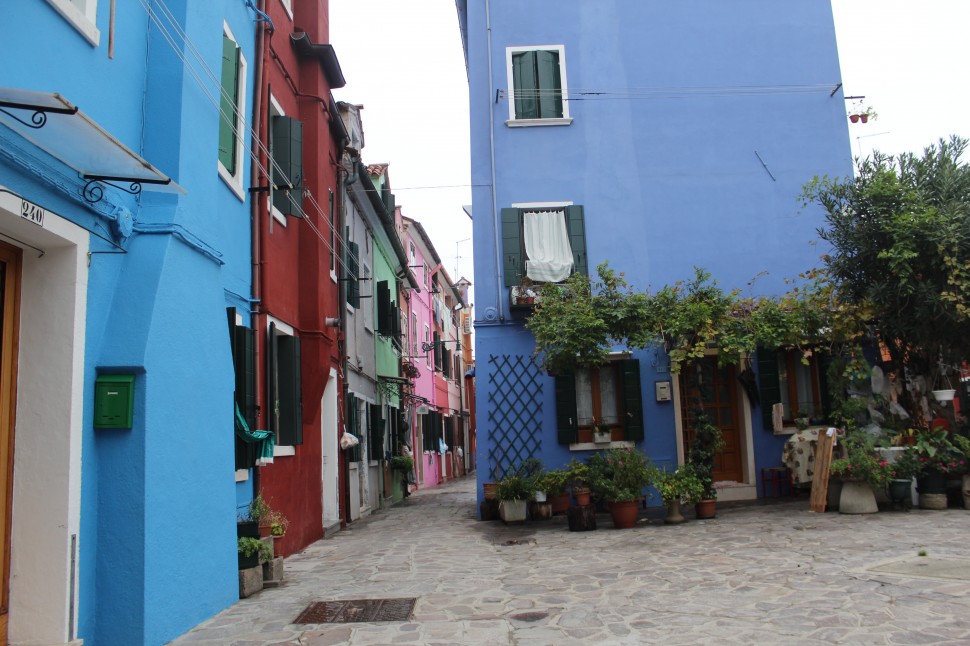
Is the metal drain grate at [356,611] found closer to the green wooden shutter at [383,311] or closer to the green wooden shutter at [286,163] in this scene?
the green wooden shutter at [286,163]

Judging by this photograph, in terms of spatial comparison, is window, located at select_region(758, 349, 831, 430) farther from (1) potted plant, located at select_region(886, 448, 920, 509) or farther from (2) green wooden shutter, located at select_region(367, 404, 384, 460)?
(2) green wooden shutter, located at select_region(367, 404, 384, 460)

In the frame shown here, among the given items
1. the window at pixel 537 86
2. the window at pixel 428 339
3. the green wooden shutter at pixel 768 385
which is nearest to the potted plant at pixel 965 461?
the green wooden shutter at pixel 768 385

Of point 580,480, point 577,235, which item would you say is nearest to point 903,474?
point 580,480

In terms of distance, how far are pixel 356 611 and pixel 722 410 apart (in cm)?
Result: 881

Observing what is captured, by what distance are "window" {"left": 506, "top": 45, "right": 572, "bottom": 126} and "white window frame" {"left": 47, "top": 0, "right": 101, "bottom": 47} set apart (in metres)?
9.09

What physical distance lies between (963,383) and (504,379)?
731 cm

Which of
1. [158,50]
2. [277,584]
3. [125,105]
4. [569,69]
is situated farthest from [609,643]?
[569,69]

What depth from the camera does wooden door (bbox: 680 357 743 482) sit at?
13.1 meters

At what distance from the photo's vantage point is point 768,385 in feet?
41.7

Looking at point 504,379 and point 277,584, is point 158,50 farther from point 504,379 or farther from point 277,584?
point 504,379

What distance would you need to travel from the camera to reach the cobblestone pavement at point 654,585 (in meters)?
5.08

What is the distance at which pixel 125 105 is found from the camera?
5.31 metres

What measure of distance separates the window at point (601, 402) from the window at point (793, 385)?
204 centimetres

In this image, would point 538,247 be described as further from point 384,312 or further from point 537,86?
point 384,312
